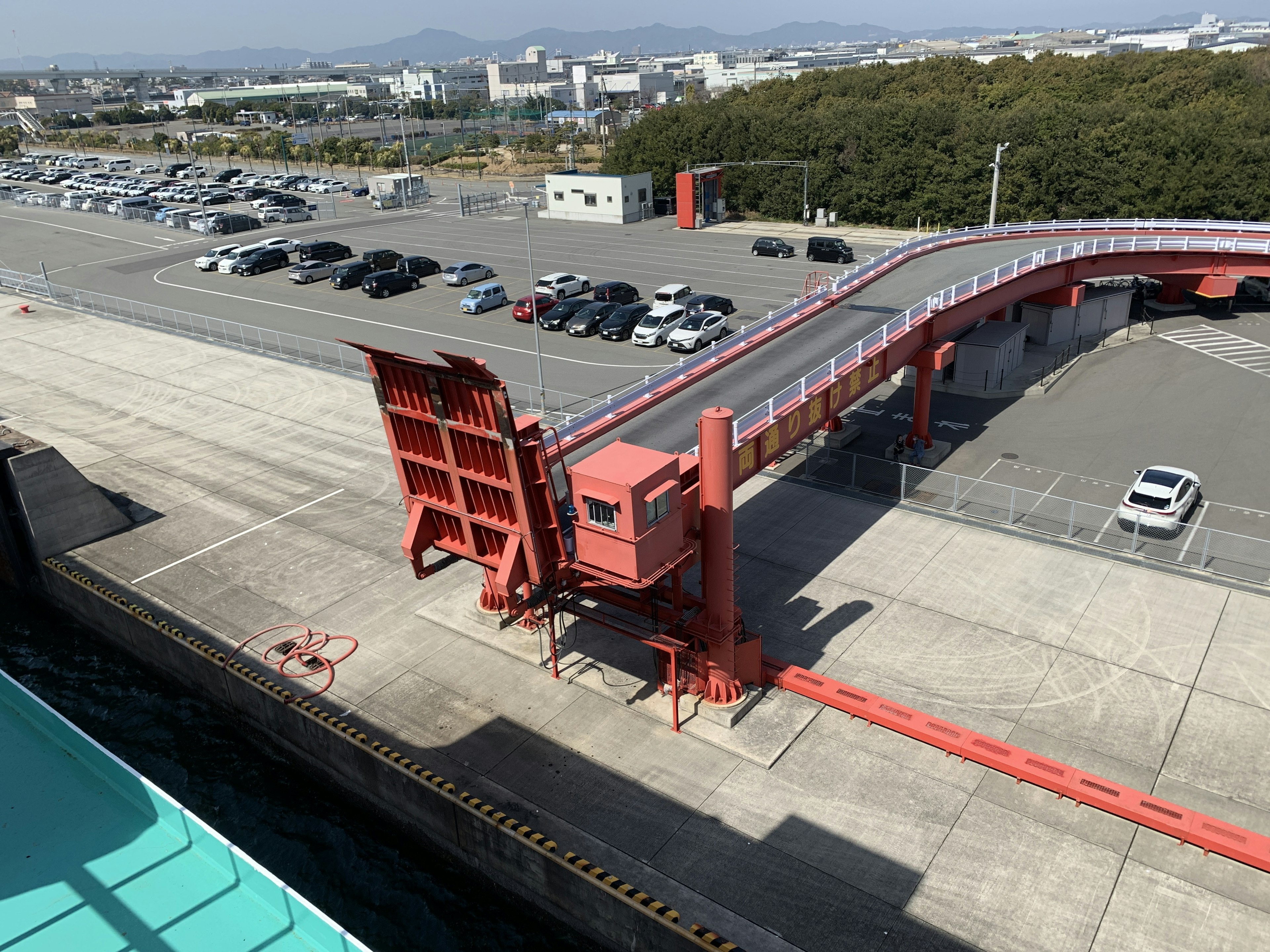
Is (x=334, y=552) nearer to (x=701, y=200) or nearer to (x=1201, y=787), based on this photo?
(x=1201, y=787)

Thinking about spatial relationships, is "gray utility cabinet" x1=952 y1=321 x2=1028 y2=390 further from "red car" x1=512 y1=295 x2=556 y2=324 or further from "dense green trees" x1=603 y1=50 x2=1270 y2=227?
"dense green trees" x1=603 y1=50 x2=1270 y2=227

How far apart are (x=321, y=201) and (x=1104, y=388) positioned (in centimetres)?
7850

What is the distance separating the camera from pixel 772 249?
6128cm

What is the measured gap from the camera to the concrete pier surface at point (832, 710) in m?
14.3

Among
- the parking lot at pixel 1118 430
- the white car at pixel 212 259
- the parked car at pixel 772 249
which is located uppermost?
the white car at pixel 212 259

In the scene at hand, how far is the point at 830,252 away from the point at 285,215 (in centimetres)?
5119

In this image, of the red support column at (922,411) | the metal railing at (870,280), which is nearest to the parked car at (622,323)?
the metal railing at (870,280)

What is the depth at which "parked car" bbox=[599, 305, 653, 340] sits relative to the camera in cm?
4481

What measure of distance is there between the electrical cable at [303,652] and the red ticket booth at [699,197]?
191ft

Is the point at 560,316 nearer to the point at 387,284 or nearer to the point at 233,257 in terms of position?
the point at 387,284

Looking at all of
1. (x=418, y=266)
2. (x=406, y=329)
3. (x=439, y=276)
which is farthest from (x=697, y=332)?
(x=439, y=276)

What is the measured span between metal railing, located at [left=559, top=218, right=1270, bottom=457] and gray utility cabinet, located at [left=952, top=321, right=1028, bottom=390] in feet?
12.1

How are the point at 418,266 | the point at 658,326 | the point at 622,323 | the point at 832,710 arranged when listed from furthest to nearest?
the point at 418,266 → the point at 622,323 → the point at 658,326 → the point at 832,710

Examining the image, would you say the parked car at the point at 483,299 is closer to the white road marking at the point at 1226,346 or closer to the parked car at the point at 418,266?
the parked car at the point at 418,266
